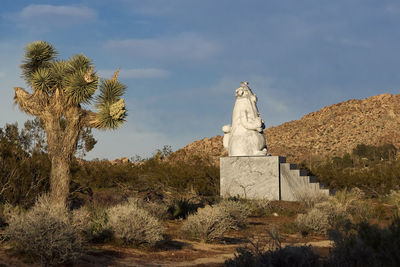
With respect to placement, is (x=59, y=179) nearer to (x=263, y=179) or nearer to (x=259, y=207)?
(x=259, y=207)

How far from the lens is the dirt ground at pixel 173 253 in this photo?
291 inches

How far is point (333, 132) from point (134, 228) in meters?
53.9

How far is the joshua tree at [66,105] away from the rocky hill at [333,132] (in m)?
37.2

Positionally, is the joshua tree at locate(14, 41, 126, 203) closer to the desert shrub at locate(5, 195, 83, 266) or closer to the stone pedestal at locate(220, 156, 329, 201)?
the desert shrub at locate(5, 195, 83, 266)

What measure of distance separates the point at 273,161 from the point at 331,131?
45.9 m

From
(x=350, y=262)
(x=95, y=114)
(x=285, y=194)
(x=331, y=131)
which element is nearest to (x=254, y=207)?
(x=285, y=194)

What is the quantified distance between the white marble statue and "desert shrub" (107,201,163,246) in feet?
28.5

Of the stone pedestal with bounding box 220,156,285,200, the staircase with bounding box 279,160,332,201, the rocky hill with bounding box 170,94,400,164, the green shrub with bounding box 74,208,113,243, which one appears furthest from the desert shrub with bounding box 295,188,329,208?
the rocky hill with bounding box 170,94,400,164

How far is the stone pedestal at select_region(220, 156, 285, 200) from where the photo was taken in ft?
54.3

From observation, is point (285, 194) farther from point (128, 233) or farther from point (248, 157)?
point (128, 233)

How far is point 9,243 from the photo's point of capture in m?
7.61

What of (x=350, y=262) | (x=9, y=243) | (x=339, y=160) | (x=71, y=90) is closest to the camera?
(x=350, y=262)

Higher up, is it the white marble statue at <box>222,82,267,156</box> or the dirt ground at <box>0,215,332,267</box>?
the white marble statue at <box>222,82,267,156</box>

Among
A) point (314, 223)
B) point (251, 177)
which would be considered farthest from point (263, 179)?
point (314, 223)
